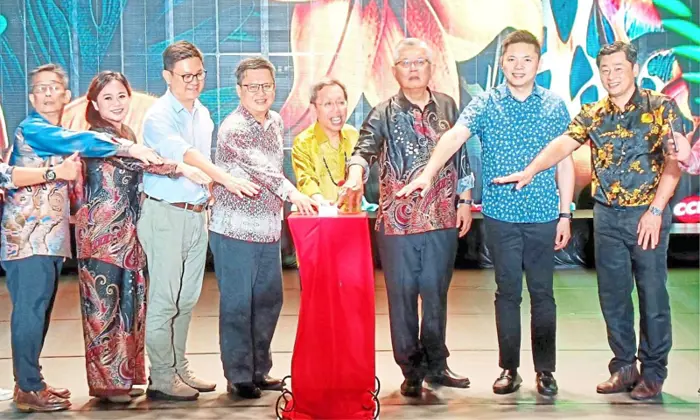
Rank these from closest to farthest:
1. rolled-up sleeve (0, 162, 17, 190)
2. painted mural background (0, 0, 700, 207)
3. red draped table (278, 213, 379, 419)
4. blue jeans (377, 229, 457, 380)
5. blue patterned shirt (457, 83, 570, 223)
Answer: red draped table (278, 213, 379, 419) < rolled-up sleeve (0, 162, 17, 190) < blue patterned shirt (457, 83, 570, 223) < blue jeans (377, 229, 457, 380) < painted mural background (0, 0, 700, 207)

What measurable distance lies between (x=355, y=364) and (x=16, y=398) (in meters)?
1.38

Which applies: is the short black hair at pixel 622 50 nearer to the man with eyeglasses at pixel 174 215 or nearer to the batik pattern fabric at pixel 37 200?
the man with eyeglasses at pixel 174 215

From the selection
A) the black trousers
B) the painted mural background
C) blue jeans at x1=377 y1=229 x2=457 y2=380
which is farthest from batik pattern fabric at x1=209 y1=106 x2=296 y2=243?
the painted mural background

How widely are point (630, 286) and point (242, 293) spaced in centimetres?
156

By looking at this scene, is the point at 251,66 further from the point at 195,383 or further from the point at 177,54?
the point at 195,383

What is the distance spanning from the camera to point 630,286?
12.6 feet

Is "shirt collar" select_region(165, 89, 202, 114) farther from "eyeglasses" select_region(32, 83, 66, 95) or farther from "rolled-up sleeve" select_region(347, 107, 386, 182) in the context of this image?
"rolled-up sleeve" select_region(347, 107, 386, 182)

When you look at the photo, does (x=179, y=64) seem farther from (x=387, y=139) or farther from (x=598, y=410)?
(x=598, y=410)

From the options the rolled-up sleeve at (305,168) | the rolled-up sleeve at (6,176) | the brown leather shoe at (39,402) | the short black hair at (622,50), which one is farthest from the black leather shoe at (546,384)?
the rolled-up sleeve at (6,176)

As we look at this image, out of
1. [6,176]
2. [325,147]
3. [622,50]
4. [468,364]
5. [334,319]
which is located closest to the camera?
[334,319]

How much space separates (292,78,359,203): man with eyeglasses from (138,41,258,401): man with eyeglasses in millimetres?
279

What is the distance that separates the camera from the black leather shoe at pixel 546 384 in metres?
3.87

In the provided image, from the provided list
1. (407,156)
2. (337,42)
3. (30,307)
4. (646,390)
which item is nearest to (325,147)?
(407,156)

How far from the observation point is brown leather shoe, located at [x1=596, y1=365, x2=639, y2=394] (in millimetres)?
3855
